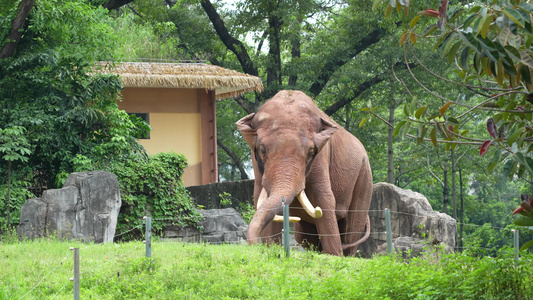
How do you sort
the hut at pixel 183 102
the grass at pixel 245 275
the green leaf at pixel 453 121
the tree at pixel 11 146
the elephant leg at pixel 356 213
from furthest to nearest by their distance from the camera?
1. the hut at pixel 183 102
2. the tree at pixel 11 146
3. the elephant leg at pixel 356 213
4. the grass at pixel 245 275
5. the green leaf at pixel 453 121

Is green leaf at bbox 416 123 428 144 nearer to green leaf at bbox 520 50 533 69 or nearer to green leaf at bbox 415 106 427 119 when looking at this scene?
green leaf at bbox 415 106 427 119

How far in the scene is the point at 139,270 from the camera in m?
8.72

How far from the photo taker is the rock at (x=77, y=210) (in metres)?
12.0

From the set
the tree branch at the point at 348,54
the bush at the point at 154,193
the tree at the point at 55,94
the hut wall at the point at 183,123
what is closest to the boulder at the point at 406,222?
the bush at the point at 154,193

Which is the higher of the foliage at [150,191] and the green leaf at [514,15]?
the green leaf at [514,15]

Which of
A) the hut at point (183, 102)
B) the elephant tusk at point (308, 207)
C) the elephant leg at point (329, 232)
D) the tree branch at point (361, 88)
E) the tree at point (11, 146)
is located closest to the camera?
the elephant tusk at point (308, 207)

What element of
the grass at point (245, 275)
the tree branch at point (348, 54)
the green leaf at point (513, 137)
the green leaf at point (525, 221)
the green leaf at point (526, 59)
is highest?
the tree branch at point (348, 54)

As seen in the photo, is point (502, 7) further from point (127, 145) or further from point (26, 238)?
point (127, 145)

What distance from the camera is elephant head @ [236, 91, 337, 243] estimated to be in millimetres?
10367

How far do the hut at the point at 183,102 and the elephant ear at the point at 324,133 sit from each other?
806 cm

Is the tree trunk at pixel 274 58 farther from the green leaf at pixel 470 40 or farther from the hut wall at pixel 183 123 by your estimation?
the green leaf at pixel 470 40

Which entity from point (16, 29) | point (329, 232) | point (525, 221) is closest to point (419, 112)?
→ point (525, 221)

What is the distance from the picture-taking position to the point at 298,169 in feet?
34.6

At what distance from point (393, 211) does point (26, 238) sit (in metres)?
8.35
